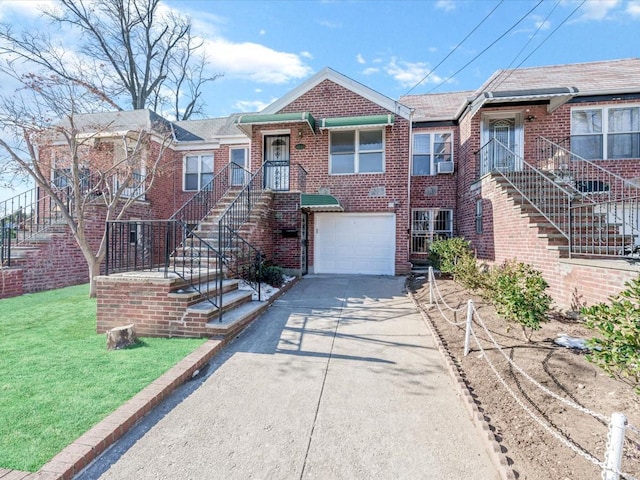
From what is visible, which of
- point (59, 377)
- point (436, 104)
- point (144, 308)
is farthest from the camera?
point (436, 104)

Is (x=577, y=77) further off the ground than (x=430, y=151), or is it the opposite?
(x=577, y=77)

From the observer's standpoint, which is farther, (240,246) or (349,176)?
(349,176)

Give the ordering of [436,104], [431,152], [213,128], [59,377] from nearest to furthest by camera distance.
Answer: [59,377] < [431,152] < [436,104] < [213,128]

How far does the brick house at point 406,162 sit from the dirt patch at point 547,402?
4.97 m

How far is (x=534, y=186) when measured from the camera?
28.3 ft

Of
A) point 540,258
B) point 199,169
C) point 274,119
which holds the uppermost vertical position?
A: point 274,119

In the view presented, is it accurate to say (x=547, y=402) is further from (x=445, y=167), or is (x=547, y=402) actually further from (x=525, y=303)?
(x=445, y=167)

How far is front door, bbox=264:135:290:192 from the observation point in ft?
39.2

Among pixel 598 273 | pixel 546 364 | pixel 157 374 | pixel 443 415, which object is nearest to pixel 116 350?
pixel 157 374

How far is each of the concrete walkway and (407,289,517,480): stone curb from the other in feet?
0.21

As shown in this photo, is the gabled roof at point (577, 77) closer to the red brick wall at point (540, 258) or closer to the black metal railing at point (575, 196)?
the black metal railing at point (575, 196)

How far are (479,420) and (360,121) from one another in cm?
956

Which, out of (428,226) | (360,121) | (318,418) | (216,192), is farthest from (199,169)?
(318,418)

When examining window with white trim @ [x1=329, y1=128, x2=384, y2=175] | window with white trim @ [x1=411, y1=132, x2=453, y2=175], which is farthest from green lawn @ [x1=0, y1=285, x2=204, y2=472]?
window with white trim @ [x1=411, y1=132, x2=453, y2=175]
